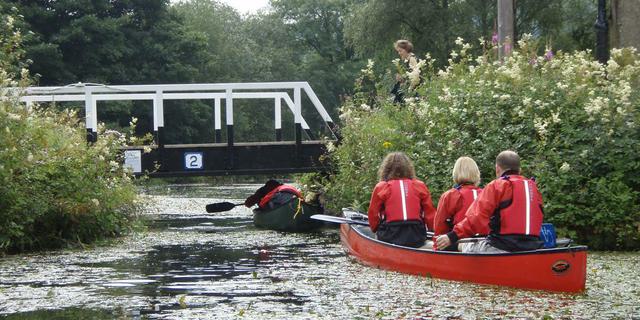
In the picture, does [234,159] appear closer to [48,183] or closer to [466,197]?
[48,183]

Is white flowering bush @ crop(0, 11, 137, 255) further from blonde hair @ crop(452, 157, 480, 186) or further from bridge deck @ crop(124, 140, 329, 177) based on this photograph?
blonde hair @ crop(452, 157, 480, 186)

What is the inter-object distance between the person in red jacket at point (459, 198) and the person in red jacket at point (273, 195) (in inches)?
308

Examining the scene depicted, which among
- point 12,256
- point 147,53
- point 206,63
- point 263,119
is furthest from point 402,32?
point 12,256

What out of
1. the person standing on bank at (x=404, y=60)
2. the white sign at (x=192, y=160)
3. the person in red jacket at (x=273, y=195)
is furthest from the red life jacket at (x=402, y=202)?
the white sign at (x=192, y=160)

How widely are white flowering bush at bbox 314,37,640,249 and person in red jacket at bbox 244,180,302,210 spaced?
1.84m

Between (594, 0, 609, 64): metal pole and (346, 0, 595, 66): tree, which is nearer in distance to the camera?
(594, 0, 609, 64): metal pole

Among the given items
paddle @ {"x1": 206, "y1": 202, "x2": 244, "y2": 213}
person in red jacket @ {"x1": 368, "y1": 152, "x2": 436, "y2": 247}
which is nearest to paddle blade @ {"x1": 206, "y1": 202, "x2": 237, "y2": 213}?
paddle @ {"x1": 206, "y1": 202, "x2": 244, "y2": 213}

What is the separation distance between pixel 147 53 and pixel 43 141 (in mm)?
37952

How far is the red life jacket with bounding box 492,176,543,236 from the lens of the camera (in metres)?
11.1

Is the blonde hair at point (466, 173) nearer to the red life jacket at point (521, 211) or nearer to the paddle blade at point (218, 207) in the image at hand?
the red life jacket at point (521, 211)

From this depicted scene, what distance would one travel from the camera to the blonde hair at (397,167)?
13.3 m

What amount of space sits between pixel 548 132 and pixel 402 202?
300cm

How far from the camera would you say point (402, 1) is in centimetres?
4525

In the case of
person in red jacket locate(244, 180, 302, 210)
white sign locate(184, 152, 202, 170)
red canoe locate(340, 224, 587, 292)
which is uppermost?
white sign locate(184, 152, 202, 170)
